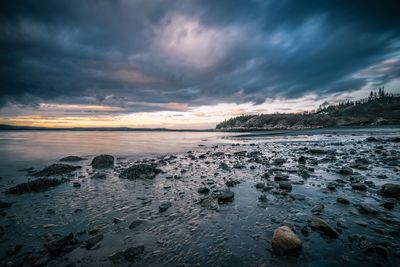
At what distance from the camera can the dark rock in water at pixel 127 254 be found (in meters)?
4.92

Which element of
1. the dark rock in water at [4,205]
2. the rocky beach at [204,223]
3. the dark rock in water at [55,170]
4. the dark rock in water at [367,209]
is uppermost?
the dark rock in water at [55,170]

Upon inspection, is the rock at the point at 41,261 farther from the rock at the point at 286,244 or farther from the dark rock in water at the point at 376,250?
the dark rock in water at the point at 376,250

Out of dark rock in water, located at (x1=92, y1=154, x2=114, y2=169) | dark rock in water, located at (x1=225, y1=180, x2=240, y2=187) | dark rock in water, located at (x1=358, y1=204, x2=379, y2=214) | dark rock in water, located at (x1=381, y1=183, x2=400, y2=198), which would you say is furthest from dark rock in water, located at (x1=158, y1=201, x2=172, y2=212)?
dark rock in water, located at (x1=92, y1=154, x2=114, y2=169)

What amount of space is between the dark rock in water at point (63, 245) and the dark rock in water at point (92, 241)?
254 millimetres

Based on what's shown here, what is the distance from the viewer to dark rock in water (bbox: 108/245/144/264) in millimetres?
4918

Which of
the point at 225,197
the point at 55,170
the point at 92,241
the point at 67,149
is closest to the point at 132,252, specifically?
the point at 92,241

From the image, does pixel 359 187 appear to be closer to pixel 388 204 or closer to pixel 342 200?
pixel 388 204

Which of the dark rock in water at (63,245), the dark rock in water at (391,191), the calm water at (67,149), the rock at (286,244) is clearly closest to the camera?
the rock at (286,244)

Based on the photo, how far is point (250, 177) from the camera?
42.2 feet

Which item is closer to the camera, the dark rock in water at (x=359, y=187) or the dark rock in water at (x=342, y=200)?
the dark rock in water at (x=342, y=200)

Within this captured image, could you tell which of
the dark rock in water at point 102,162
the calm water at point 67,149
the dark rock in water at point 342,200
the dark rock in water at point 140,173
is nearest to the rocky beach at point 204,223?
the dark rock in water at point 342,200

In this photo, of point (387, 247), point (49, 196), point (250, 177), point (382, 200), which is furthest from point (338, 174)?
point (49, 196)

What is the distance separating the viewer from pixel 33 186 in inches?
435

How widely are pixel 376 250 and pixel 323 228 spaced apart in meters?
1.26
